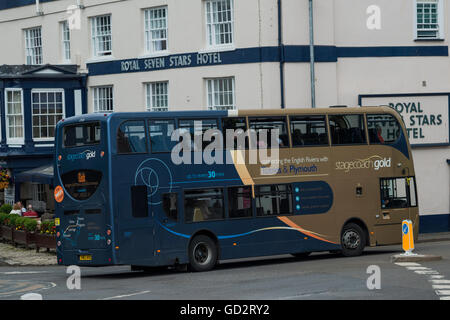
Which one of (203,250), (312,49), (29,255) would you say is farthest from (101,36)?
(203,250)

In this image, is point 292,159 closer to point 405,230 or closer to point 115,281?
point 405,230

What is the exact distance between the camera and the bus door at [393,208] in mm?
25844

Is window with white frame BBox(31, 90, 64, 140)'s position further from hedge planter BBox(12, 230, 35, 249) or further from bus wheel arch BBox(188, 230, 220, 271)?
bus wheel arch BBox(188, 230, 220, 271)

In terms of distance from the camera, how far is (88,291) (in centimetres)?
1839

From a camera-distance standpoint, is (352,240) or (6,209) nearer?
(352,240)

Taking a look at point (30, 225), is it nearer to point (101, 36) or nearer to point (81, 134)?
point (101, 36)

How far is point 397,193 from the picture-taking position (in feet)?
85.9

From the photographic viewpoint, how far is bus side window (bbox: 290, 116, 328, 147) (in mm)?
23750

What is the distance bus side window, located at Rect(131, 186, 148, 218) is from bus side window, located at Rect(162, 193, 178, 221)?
0.55 meters

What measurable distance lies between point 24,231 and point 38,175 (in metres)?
4.10

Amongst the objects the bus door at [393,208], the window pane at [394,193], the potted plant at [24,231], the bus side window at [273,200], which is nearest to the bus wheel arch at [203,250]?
the bus side window at [273,200]

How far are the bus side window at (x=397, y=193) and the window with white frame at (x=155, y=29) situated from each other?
38.5 feet
